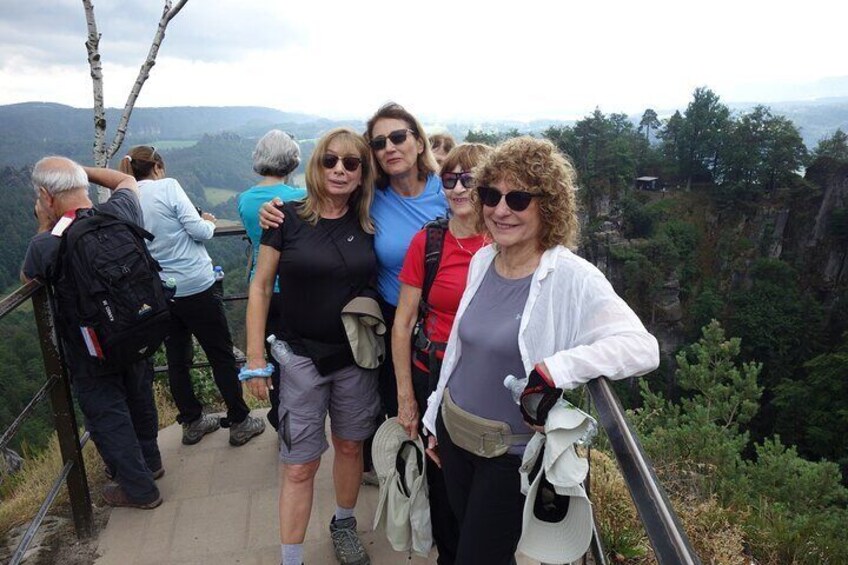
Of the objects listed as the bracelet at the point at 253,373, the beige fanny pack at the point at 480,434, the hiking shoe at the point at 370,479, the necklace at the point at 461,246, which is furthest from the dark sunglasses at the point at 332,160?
the hiking shoe at the point at 370,479

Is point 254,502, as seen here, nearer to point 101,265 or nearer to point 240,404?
point 240,404

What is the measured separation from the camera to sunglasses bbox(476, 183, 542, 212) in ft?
5.43

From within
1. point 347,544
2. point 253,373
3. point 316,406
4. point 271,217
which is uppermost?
point 271,217

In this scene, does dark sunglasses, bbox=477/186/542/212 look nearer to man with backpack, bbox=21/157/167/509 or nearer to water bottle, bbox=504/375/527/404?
water bottle, bbox=504/375/527/404

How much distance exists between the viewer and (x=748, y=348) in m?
36.7

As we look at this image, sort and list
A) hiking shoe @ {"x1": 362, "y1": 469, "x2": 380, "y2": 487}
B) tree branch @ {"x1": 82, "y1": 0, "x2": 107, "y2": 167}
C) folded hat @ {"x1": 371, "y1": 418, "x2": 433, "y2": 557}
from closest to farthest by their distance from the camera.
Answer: folded hat @ {"x1": 371, "y1": 418, "x2": 433, "y2": 557}
hiking shoe @ {"x1": 362, "y1": 469, "x2": 380, "y2": 487}
tree branch @ {"x1": 82, "y1": 0, "x2": 107, "y2": 167}

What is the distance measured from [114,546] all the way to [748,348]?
137 ft

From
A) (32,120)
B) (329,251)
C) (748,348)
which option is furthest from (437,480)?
(32,120)

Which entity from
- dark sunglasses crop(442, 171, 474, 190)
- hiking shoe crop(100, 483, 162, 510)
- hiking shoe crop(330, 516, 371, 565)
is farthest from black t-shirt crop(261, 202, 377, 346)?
hiking shoe crop(100, 483, 162, 510)

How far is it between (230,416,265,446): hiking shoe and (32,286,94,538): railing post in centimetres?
95

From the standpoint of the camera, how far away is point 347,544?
8.21 feet

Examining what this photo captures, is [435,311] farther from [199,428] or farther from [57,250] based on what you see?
[199,428]

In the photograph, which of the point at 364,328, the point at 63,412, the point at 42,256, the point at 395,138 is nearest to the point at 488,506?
the point at 364,328

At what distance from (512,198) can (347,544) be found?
1.83 metres
